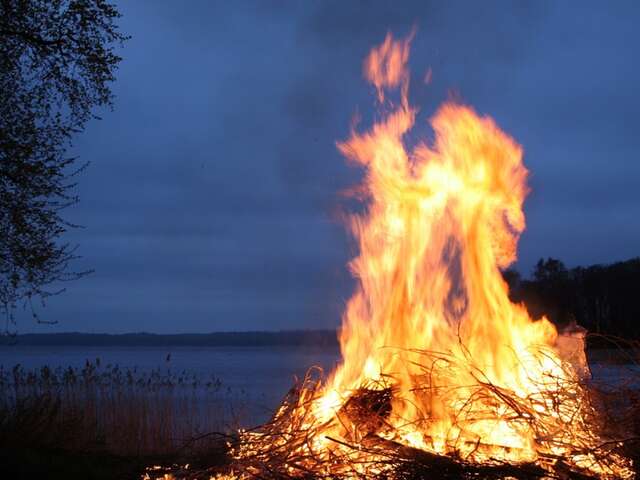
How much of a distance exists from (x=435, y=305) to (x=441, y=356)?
0.66 meters

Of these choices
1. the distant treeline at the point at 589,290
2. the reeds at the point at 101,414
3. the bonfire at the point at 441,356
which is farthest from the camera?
the distant treeline at the point at 589,290

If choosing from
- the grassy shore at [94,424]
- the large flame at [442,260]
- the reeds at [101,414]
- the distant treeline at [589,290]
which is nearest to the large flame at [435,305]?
the large flame at [442,260]

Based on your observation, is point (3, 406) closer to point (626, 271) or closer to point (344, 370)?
point (344, 370)

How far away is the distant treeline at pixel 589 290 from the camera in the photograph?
16.3 m

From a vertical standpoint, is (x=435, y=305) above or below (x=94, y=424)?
above

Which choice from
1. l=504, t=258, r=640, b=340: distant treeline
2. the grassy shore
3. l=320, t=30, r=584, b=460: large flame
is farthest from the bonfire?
l=504, t=258, r=640, b=340: distant treeline

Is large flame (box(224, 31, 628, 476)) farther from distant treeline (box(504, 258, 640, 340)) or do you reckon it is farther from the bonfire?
distant treeline (box(504, 258, 640, 340))

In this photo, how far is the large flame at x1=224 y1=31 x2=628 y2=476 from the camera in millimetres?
5906

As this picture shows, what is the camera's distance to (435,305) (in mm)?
6832

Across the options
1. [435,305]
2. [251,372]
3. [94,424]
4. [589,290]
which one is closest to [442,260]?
[435,305]

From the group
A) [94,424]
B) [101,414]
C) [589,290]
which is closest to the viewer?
[94,424]

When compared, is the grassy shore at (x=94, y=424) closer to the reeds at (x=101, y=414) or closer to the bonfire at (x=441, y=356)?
the reeds at (x=101, y=414)

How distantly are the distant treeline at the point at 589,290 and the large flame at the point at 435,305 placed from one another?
7262mm

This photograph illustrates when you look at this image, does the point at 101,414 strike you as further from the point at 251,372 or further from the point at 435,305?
the point at 251,372
